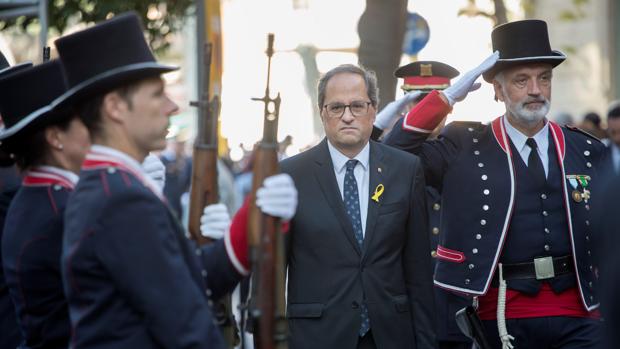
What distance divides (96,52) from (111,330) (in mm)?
1063

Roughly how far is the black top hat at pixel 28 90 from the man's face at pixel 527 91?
279cm

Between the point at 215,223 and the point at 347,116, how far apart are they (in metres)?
1.86

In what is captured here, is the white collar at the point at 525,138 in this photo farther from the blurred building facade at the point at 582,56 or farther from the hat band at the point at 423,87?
the blurred building facade at the point at 582,56

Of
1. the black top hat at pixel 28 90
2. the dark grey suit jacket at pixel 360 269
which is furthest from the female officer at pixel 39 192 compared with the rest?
the dark grey suit jacket at pixel 360 269

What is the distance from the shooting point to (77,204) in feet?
14.5

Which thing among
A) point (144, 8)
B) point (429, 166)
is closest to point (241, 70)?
point (144, 8)

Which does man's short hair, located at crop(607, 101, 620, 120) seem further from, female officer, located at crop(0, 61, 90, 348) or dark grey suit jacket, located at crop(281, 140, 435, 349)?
female officer, located at crop(0, 61, 90, 348)

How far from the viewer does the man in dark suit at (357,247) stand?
21.2ft

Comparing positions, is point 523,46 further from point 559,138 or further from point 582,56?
point 582,56

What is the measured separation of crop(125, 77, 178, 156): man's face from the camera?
4527mm

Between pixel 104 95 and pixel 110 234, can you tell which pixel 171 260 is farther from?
pixel 104 95

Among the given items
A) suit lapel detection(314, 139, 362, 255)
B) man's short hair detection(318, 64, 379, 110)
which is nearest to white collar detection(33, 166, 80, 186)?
suit lapel detection(314, 139, 362, 255)

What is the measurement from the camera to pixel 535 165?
6965 mm

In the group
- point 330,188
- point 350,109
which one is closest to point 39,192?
point 330,188
